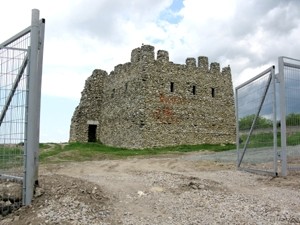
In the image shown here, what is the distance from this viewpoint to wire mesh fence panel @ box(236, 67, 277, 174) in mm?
10516

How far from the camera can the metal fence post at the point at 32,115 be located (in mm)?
7148

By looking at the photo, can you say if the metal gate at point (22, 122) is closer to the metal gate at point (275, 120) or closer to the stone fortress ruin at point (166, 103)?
the metal gate at point (275, 120)

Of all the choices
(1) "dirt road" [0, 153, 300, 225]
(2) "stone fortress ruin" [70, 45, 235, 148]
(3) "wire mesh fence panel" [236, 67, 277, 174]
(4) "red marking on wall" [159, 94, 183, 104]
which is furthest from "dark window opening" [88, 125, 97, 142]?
(1) "dirt road" [0, 153, 300, 225]

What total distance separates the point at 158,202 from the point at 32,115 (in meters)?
2.56

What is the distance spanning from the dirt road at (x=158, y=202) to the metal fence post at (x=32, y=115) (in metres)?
0.31

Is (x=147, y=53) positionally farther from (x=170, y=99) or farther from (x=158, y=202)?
(x=158, y=202)

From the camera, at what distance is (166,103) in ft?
89.6

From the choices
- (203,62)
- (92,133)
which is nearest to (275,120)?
(203,62)

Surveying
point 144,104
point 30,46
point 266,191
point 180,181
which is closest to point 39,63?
point 30,46

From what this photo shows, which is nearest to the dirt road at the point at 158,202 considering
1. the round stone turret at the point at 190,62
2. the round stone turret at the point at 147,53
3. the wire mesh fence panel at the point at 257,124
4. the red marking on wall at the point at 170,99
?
the wire mesh fence panel at the point at 257,124

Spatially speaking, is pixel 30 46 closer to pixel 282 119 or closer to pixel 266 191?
pixel 266 191

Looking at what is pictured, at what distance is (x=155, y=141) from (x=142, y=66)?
15.4ft

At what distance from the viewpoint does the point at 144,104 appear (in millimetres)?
26531

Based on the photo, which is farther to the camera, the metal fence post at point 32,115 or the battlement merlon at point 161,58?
the battlement merlon at point 161,58
